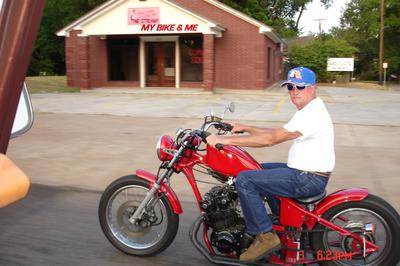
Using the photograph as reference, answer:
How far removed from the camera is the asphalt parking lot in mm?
4613

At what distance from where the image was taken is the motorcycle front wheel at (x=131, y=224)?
424 cm

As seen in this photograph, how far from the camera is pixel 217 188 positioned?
4023 mm

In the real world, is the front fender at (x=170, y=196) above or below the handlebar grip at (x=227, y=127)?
below

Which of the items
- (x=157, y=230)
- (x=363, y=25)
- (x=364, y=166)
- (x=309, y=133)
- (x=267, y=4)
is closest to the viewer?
(x=309, y=133)

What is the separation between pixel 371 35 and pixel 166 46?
40.1 m

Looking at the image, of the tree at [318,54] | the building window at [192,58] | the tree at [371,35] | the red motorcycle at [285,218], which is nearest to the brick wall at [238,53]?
the building window at [192,58]

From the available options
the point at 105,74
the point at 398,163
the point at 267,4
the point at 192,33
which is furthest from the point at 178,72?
the point at 267,4

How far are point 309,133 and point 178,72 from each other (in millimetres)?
25002

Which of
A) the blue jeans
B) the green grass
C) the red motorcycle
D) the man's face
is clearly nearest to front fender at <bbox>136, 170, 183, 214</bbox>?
the red motorcycle

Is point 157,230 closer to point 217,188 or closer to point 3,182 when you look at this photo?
point 217,188

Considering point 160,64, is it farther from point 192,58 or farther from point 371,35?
point 371,35

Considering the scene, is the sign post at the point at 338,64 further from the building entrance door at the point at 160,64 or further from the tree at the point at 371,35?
the building entrance door at the point at 160,64

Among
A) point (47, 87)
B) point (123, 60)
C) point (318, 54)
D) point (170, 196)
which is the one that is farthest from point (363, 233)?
point (318, 54)

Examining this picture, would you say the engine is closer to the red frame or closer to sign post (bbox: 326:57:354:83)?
the red frame
